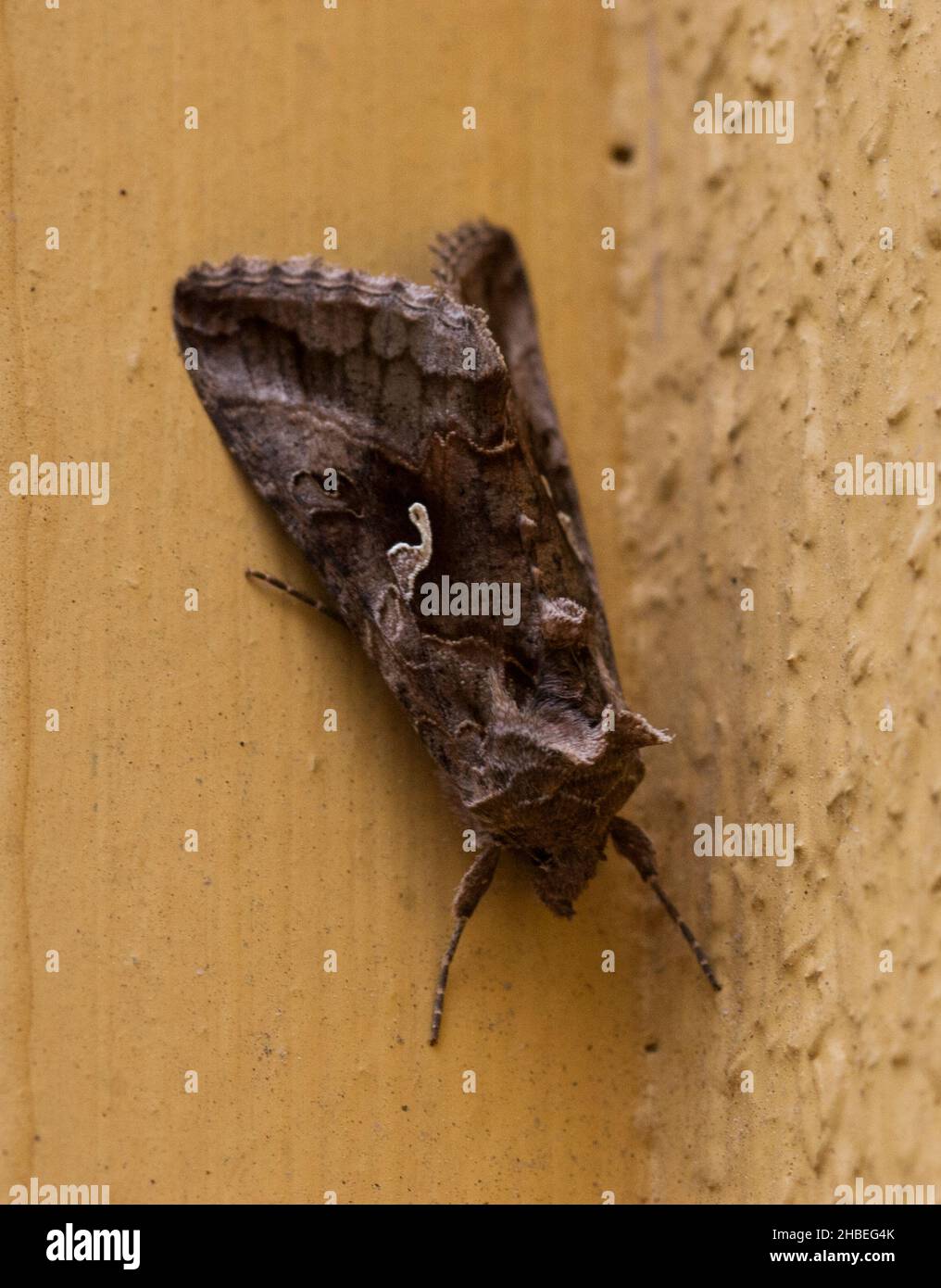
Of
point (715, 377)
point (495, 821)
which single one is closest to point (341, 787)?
point (495, 821)

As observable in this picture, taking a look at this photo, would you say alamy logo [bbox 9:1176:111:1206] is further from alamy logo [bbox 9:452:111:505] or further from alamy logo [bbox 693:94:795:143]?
alamy logo [bbox 693:94:795:143]

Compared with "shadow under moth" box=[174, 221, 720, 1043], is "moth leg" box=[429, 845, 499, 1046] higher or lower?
lower

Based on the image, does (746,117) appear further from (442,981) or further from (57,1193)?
(57,1193)
